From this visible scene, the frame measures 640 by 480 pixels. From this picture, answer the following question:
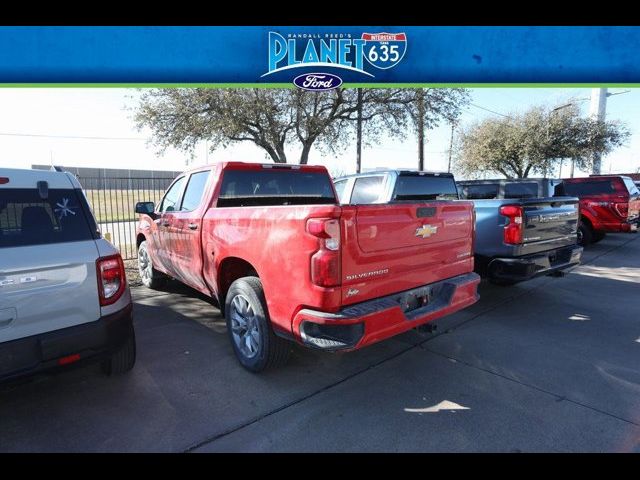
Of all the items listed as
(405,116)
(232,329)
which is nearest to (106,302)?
(232,329)

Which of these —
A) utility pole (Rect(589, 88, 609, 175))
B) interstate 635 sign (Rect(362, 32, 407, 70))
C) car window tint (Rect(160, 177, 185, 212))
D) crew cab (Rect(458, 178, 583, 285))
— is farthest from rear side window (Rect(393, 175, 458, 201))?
utility pole (Rect(589, 88, 609, 175))

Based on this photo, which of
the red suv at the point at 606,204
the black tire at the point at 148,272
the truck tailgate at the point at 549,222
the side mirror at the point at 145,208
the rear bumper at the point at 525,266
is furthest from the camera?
the red suv at the point at 606,204

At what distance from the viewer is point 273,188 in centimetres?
468

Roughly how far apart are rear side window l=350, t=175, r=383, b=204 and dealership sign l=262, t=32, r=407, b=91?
4.46 metres

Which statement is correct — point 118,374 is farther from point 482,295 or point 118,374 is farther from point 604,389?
point 482,295

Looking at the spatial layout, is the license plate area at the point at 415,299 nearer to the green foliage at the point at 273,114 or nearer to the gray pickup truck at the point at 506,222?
the gray pickup truck at the point at 506,222

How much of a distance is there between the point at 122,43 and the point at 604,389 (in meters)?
10.2

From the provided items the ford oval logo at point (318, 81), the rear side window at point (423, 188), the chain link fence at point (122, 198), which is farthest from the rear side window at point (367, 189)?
the ford oval logo at point (318, 81)

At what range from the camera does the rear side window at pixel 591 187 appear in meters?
10.5

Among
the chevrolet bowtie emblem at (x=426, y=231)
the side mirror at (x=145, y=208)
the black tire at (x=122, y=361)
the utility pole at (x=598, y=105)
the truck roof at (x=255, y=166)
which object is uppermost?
the utility pole at (x=598, y=105)

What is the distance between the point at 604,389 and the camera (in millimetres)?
3248

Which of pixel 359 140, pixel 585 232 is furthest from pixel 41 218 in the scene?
pixel 359 140

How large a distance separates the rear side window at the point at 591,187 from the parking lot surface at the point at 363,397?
7.48 m

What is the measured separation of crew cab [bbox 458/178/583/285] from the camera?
5016 millimetres
